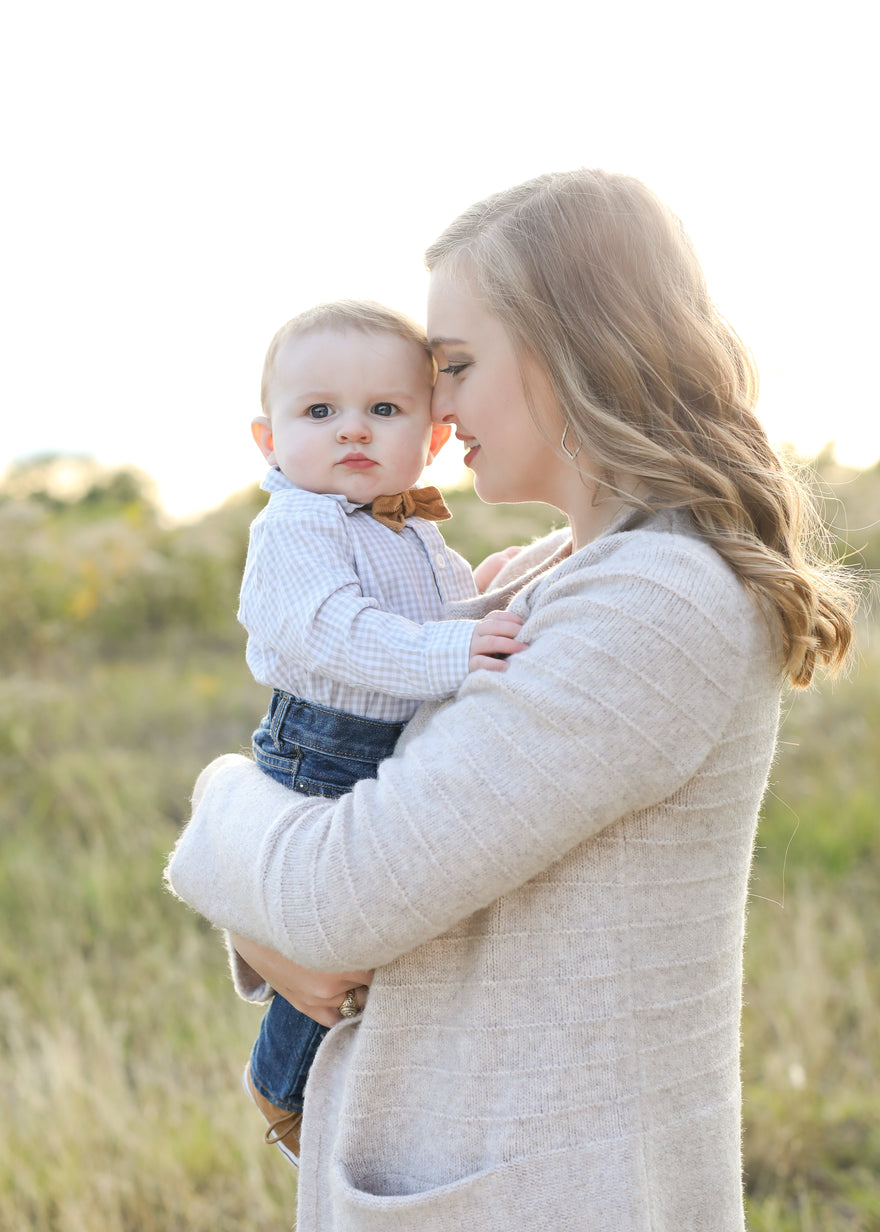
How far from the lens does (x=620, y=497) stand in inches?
63.5

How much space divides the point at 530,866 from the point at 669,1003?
34 cm

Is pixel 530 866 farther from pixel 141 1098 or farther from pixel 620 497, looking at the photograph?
pixel 141 1098

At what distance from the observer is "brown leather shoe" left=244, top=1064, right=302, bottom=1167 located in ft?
6.22

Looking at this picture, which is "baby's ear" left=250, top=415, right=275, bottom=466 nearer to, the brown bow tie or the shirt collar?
the shirt collar

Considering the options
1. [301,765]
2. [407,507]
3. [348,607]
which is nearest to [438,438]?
[407,507]

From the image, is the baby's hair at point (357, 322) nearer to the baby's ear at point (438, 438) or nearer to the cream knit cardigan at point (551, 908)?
the baby's ear at point (438, 438)

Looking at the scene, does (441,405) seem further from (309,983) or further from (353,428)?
(309,983)

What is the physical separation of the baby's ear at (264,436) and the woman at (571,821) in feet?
1.42

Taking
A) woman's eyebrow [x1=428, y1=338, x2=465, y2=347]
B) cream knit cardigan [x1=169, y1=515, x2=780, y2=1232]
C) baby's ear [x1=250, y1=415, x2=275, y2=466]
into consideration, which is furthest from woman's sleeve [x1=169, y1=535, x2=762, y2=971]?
baby's ear [x1=250, y1=415, x2=275, y2=466]

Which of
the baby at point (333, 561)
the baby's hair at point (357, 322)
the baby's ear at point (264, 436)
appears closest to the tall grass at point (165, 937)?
the baby at point (333, 561)

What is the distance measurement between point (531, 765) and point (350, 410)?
2.66 ft

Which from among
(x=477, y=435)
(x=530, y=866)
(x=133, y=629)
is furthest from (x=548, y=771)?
(x=133, y=629)

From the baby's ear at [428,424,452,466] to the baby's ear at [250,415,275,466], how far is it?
0.30 meters

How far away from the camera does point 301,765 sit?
5.87 ft
